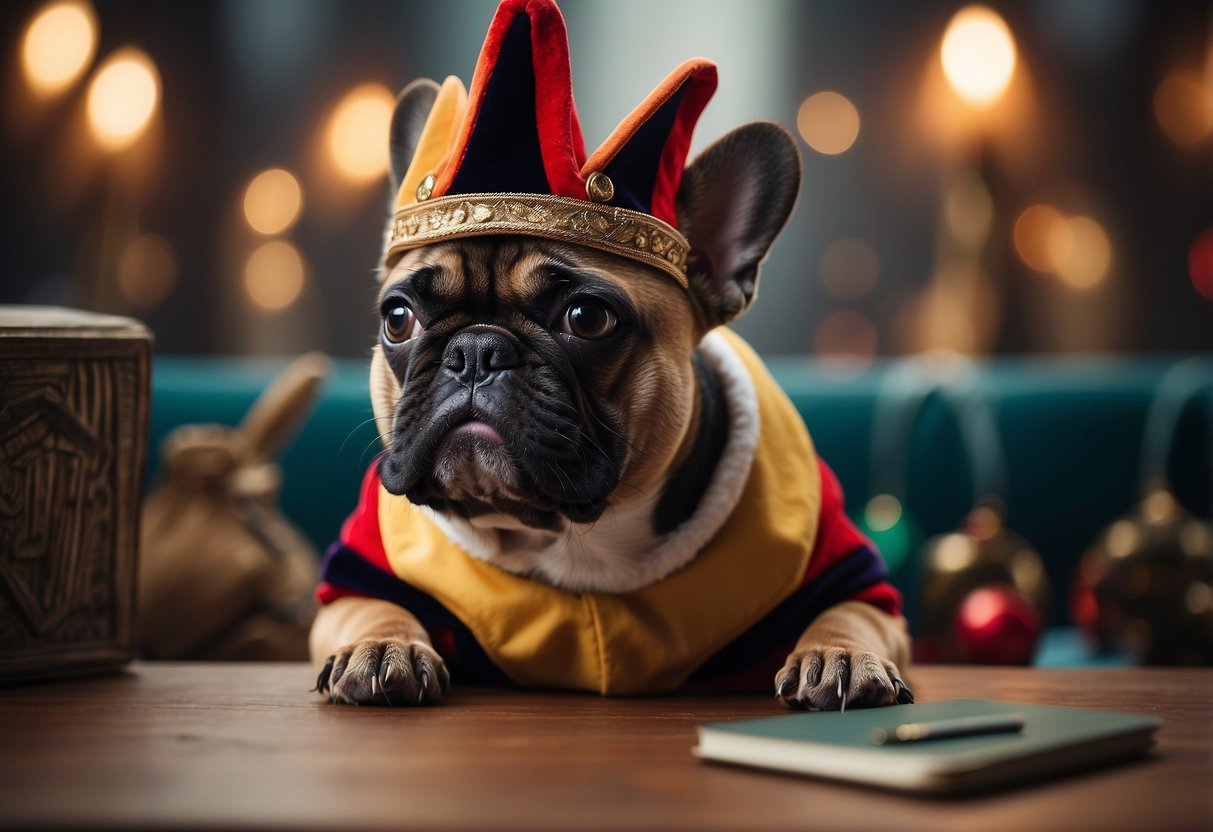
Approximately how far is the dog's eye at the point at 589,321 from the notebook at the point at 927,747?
0.37 m

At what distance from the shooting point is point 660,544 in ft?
3.70

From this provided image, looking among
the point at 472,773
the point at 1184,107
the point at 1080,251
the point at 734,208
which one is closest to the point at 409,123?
the point at 734,208

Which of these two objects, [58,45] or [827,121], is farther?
[827,121]

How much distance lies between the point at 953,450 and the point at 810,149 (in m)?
0.99

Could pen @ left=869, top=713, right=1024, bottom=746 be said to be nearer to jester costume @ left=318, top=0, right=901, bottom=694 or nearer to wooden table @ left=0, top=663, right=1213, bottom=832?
wooden table @ left=0, top=663, right=1213, bottom=832

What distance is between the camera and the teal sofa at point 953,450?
2.28 meters

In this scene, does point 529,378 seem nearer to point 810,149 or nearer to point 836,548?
point 836,548

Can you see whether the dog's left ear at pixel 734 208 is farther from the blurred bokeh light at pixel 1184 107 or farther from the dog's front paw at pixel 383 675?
the blurred bokeh light at pixel 1184 107

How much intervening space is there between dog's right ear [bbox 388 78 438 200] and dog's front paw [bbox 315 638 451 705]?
1.58 feet

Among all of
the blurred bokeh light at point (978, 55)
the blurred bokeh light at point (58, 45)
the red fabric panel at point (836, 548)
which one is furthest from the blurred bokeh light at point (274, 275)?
the red fabric panel at point (836, 548)

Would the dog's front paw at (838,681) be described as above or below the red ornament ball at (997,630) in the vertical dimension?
above

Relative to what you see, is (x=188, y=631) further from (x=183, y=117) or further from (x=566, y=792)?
(x=183, y=117)

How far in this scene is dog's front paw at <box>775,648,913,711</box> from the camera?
3.17ft

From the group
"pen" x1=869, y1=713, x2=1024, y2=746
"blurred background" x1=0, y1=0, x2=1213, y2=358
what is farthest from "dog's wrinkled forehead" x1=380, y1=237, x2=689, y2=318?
"blurred background" x1=0, y1=0, x2=1213, y2=358
